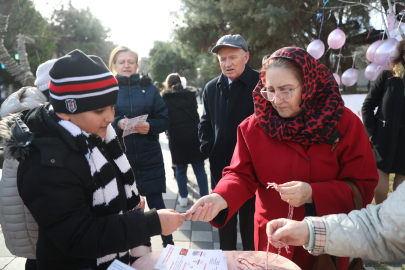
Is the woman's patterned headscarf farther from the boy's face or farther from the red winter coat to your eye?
the boy's face

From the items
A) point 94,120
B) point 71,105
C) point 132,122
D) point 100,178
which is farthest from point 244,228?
point 71,105

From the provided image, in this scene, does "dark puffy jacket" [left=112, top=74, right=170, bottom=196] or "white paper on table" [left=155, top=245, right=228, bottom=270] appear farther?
"dark puffy jacket" [left=112, top=74, right=170, bottom=196]

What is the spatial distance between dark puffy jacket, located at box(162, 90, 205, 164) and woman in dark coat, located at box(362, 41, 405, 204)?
8.37 feet

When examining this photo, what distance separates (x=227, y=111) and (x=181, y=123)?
2113 millimetres

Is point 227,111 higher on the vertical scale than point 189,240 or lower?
higher

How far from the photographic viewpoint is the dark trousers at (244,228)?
2.77 meters

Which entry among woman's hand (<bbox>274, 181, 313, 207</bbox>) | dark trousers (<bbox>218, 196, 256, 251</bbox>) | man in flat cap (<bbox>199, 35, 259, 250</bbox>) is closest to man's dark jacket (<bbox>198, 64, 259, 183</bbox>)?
man in flat cap (<bbox>199, 35, 259, 250</bbox>)

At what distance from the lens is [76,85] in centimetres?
135

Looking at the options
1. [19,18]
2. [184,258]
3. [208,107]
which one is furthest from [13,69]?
[19,18]

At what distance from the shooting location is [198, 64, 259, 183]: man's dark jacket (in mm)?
2725

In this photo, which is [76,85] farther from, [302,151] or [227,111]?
[227,111]

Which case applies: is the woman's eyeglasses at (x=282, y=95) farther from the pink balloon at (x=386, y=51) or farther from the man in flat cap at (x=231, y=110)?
the pink balloon at (x=386, y=51)

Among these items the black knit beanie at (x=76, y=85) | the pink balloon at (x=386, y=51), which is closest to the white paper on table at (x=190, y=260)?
the black knit beanie at (x=76, y=85)

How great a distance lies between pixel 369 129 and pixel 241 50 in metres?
1.97
